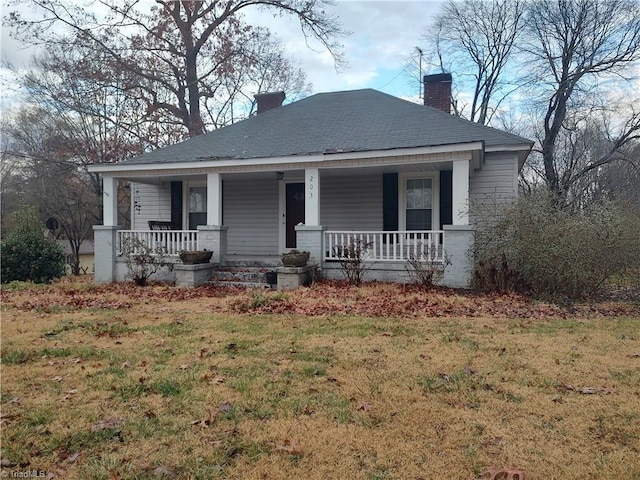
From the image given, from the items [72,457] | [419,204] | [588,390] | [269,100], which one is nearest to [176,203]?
[269,100]

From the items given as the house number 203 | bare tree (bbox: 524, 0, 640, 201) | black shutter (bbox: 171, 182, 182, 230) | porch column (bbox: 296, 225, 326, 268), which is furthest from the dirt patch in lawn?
bare tree (bbox: 524, 0, 640, 201)

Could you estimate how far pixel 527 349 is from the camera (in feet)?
16.1

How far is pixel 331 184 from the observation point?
12688 mm

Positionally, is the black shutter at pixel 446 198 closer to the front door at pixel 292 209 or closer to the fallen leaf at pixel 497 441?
the front door at pixel 292 209

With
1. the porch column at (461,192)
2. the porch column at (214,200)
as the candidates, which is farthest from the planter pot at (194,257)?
the porch column at (461,192)

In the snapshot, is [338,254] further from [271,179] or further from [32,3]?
[32,3]

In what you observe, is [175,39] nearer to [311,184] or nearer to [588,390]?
[311,184]

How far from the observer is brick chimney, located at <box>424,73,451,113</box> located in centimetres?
1445

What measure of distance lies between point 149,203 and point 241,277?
5.74 m

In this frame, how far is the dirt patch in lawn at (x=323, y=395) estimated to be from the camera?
264 centimetres

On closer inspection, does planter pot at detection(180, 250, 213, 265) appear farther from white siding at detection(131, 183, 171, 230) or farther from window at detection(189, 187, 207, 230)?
white siding at detection(131, 183, 171, 230)

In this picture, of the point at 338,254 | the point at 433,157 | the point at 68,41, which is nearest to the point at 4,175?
the point at 68,41

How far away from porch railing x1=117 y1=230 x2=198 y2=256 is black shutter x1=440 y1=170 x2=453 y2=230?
6345 mm

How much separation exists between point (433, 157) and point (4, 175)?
24.7m
